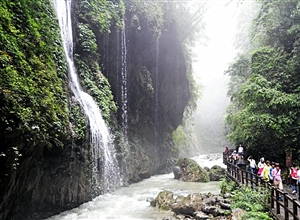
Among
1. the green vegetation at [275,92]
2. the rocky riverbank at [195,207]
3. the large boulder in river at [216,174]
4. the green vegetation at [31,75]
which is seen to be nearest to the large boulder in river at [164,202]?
the rocky riverbank at [195,207]

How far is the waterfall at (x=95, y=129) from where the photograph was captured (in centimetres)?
1313

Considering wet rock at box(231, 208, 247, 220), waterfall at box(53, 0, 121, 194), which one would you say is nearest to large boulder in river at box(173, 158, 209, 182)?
waterfall at box(53, 0, 121, 194)

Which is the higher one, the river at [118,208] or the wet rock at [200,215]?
the wet rock at [200,215]

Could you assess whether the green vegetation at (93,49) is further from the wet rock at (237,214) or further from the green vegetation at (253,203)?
the wet rock at (237,214)

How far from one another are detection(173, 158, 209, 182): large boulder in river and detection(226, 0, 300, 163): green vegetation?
12.9 feet

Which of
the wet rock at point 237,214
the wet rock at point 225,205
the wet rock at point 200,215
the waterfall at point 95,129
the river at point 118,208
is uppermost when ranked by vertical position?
the waterfall at point 95,129

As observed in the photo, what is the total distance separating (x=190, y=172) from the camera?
20359 mm

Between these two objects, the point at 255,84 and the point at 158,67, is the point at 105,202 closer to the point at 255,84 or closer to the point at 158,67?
the point at 255,84

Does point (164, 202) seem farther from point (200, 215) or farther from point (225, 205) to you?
point (225, 205)

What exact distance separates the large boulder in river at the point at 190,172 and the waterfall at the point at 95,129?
6152 mm

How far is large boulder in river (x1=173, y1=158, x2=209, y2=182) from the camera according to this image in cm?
1964

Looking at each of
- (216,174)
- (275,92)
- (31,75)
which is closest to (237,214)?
(31,75)

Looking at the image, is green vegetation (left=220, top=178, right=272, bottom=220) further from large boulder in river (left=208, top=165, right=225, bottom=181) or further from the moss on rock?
large boulder in river (left=208, top=165, right=225, bottom=181)

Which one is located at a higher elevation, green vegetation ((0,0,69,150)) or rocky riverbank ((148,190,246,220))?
green vegetation ((0,0,69,150))
